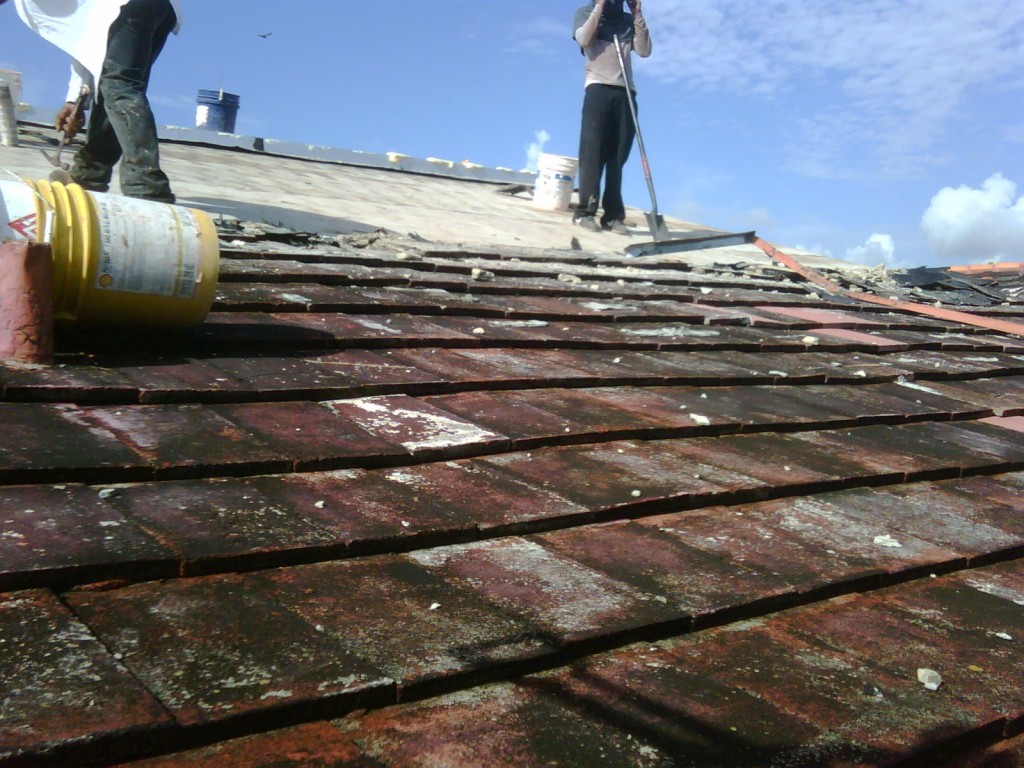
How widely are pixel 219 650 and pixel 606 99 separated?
863 centimetres

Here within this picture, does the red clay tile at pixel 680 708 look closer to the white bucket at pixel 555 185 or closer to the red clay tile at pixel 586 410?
the red clay tile at pixel 586 410

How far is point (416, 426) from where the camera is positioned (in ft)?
7.90

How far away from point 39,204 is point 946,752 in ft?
7.46

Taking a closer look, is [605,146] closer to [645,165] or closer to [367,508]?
[645,165]

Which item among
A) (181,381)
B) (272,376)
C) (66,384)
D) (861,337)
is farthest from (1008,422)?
(66,384)

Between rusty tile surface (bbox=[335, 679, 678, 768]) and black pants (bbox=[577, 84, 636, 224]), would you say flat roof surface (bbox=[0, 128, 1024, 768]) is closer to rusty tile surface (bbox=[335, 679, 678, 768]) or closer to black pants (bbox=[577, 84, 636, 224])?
rusty tile surface (bbox=[335, 679, 678, 768])

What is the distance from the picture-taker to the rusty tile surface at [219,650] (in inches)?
47.9

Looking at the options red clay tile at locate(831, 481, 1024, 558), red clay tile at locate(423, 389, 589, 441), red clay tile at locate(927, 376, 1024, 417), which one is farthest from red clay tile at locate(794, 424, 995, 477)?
red clay tile at locate(423, 389, 589, 441)

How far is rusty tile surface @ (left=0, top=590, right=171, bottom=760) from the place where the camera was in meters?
1.08

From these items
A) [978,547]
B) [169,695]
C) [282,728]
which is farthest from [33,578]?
[978,547]

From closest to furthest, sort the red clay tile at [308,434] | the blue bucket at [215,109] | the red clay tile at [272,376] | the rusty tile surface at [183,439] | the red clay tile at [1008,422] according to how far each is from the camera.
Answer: the rusty tile surface at [183,439], the red clay tile at [308,434], the red clay tile at [272,376], the red clay tile at [1008,422], the blue bucket at [215,109]

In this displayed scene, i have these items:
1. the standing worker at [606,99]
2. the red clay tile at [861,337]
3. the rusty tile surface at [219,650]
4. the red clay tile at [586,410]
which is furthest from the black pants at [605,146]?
the rusty tile surface at [219,650]

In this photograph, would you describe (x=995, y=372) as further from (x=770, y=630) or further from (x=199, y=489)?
(x=199, y=489)

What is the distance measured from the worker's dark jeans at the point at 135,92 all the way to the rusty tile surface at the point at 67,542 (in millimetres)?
3322
